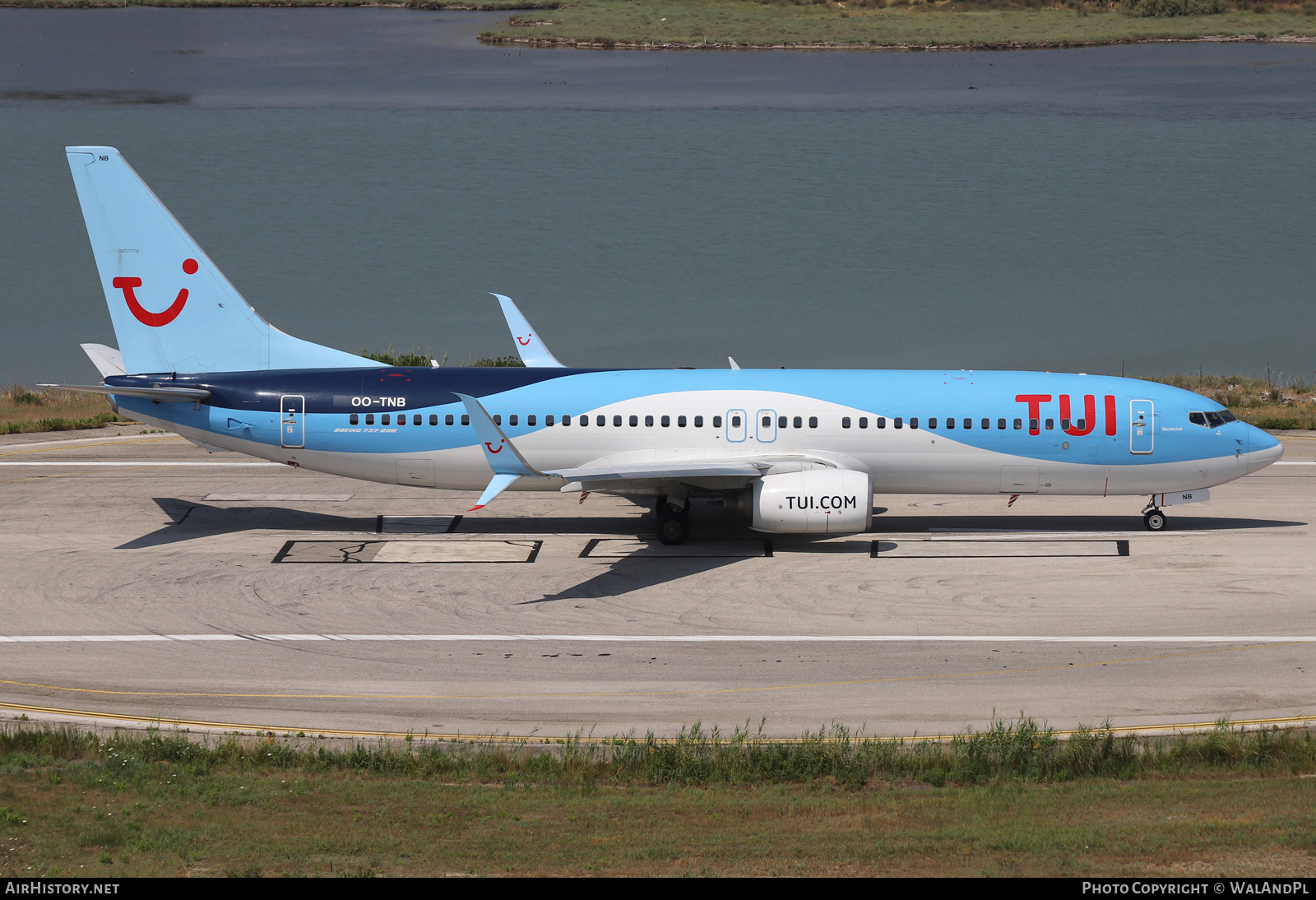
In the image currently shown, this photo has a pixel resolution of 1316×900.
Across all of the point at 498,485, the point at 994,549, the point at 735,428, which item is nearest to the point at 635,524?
the point at 735,428

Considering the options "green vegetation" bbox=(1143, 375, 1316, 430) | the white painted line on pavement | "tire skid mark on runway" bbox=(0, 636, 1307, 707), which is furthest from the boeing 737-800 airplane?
"green vegetation" bbox=(1143, 375, 1316, 430)

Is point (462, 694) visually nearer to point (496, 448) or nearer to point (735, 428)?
point (496, 448)

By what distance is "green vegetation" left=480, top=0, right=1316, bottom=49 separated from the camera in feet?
466

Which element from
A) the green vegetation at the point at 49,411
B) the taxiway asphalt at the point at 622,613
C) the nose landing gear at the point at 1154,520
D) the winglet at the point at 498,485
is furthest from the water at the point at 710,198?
the winglet at the point at 498,485

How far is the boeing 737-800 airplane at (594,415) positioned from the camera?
119 ft

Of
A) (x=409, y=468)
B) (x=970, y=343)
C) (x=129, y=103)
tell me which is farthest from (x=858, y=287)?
(x=129, y=103)

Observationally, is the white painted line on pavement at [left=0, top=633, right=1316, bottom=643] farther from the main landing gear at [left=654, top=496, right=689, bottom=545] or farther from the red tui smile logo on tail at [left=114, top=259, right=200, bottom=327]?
the red tui smile logo on tail at [left=114, top=259, right=200, bottom=327]

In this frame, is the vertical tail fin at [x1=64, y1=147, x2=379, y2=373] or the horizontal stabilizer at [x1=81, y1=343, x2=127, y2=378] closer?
the vertical tail fin at [x1=64, y1=147, x2=379, y2=373]

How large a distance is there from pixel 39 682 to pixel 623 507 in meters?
18.4

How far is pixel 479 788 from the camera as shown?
20.3 m

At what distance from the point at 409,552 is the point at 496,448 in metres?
4.07

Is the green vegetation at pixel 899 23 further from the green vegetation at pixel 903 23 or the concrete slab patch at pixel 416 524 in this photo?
the concrete slab patch at pixel 416 524

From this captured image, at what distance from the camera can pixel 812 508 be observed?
34.2 m

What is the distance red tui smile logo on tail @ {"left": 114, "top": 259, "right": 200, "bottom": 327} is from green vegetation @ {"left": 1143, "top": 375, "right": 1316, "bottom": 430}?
3393cm
